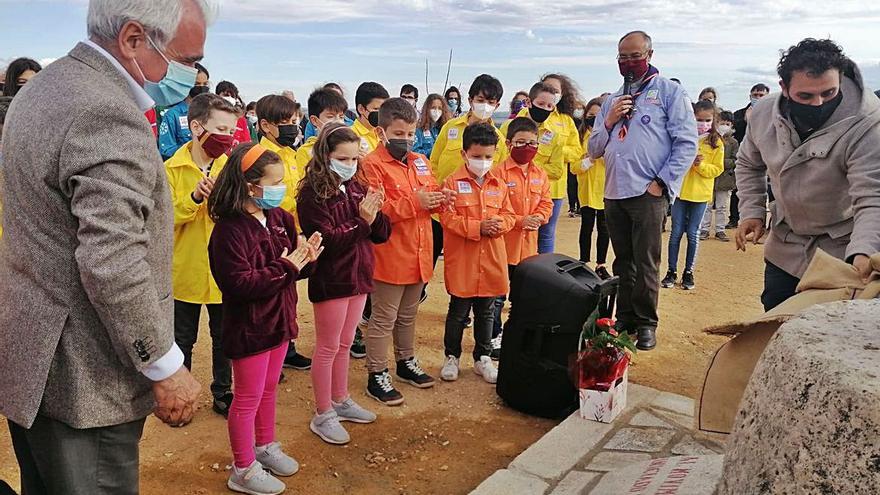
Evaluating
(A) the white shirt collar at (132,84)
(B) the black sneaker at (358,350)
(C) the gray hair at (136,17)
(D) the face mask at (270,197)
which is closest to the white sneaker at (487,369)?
(B) the black sneaker at (358,350)

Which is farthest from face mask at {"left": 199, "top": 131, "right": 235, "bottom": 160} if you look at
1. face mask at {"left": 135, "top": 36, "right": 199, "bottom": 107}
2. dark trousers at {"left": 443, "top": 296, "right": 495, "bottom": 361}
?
dark trousers at {"left": 443, "top": 296, "right": 495, "bottom": 361}

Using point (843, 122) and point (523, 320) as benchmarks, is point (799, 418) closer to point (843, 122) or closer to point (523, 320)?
point (843, 122)

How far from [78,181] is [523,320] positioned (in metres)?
2.92

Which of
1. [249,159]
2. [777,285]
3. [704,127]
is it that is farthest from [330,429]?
[704,127]

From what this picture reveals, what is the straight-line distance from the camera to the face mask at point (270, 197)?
322 centimetres

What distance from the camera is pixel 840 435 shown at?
1605 mm

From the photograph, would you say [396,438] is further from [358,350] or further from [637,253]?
[637,253]

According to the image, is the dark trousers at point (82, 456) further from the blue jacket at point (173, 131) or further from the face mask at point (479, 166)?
the blue jacket at point (173, 131)

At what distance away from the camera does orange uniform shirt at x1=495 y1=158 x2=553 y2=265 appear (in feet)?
Result: 16.8

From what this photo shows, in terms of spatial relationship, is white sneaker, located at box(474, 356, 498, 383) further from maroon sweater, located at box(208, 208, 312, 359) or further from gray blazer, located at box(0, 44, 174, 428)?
gray blazer, located at box(0, 44, 174, 428)

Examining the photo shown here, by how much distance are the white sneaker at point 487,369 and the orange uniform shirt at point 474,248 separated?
53cm

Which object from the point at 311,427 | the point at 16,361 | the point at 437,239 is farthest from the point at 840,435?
the point at 437,239

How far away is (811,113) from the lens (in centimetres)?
332

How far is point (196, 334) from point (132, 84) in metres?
2.41
